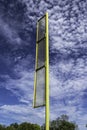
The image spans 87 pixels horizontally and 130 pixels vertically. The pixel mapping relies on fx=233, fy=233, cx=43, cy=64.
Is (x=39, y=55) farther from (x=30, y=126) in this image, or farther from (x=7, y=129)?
(x=7, y=129)

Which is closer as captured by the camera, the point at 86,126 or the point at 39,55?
the point at 39,55

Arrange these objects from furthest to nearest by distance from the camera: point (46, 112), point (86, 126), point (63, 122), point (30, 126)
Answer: point (30, 126) → point (63, 122) → point (86, 126) → point (46, 112)

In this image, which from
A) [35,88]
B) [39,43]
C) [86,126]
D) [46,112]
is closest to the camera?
[46,112]

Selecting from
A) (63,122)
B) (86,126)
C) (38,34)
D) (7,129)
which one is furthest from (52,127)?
(38,34)

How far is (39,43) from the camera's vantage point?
621 centimetres

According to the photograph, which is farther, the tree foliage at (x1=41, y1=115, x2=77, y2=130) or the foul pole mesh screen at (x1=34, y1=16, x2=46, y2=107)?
the tree foliage at (x1=41, y1=115, x2=77, y2=130)

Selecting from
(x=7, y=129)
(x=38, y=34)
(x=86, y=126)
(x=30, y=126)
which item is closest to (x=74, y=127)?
(x=86, y=126)

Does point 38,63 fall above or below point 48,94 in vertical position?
above

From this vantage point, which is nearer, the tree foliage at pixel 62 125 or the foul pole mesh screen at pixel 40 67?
the foul pole mesh screen at pixel 40 67

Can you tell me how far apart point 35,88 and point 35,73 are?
0.41 meters

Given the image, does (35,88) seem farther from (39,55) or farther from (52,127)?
(52,127)

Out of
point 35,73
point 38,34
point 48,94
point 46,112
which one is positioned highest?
point 38,34

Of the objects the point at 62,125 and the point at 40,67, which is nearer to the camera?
the point at 40,67

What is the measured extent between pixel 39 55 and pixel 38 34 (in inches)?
27.4
